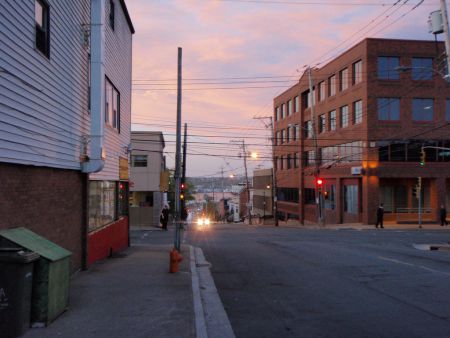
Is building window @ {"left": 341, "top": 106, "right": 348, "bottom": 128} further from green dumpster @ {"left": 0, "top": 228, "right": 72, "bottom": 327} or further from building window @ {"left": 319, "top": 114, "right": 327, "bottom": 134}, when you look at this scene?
green dumpster @ {"left": 0, "top": 228, "right": 72, "bottom": 327}

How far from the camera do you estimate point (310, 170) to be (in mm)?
56625

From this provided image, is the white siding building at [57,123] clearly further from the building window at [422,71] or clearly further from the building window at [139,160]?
the building window at [422,71]

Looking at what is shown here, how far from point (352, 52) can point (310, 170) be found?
50.6 ft

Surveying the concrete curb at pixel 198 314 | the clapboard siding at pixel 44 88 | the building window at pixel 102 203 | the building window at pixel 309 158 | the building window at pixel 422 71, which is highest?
the building window at pixel 422 71

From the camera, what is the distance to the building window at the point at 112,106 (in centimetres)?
1689

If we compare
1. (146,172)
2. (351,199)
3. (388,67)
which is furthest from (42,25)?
(351,199)

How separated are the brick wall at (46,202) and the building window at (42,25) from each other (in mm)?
2316

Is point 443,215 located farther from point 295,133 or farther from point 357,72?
point 295,133

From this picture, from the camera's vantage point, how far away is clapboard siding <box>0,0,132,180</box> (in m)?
8.00

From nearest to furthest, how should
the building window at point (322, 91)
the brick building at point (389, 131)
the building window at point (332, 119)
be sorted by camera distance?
the brick building at point (389, 131) < the building window at point (332, 119) < the building window at point (322, 91)

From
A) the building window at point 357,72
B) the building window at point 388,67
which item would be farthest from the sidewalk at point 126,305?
the building window at point 357,72

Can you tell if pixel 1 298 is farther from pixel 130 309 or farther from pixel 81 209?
pixel 81 209

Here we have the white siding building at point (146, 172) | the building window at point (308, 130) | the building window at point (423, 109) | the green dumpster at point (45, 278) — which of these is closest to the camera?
the green dumpster at point (45, 278)

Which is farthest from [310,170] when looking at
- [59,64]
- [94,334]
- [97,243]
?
[94,334]
